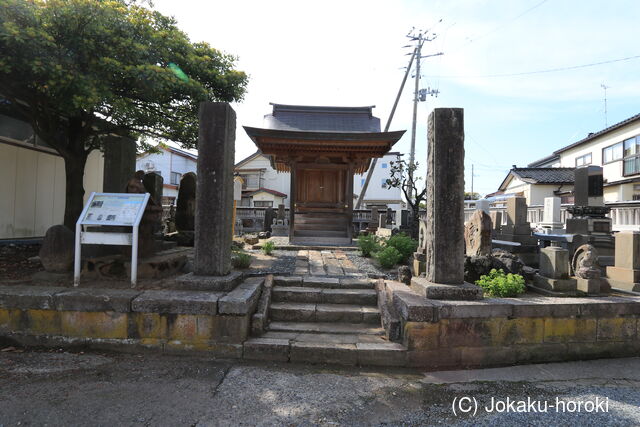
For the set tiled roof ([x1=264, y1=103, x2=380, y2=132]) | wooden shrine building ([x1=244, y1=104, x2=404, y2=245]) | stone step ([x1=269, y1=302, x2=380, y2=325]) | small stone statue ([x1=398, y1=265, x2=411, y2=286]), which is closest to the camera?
stone step ([x1=269, y1=302, x2=380, y2=325])

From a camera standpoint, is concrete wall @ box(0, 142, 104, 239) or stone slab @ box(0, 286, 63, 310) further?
concrete wall @ box(0, 142, 104, 239)

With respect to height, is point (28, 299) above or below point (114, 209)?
below

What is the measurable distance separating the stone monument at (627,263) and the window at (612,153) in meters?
18.9

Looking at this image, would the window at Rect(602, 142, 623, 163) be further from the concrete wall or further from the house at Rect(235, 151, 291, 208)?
the concrete wall

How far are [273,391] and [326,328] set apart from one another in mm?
1371

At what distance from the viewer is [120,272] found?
16.5ft

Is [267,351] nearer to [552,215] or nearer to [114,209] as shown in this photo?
[114,209]

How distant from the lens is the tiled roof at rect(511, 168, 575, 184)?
2370 cm

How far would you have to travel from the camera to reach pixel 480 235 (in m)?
5.91

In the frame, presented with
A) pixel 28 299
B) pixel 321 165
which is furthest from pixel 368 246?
pixel 28 299

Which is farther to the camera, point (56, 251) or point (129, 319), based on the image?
point (56, 251)

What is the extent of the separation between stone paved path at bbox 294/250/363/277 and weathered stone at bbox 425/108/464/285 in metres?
1.94

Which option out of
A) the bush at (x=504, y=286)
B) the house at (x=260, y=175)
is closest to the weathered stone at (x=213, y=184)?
the bush at (x=504, y=286)

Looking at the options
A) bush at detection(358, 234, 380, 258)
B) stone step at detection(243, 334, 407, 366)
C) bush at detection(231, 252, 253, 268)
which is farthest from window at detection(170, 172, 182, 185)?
stone step at detection(243, 334, 407, 366)
